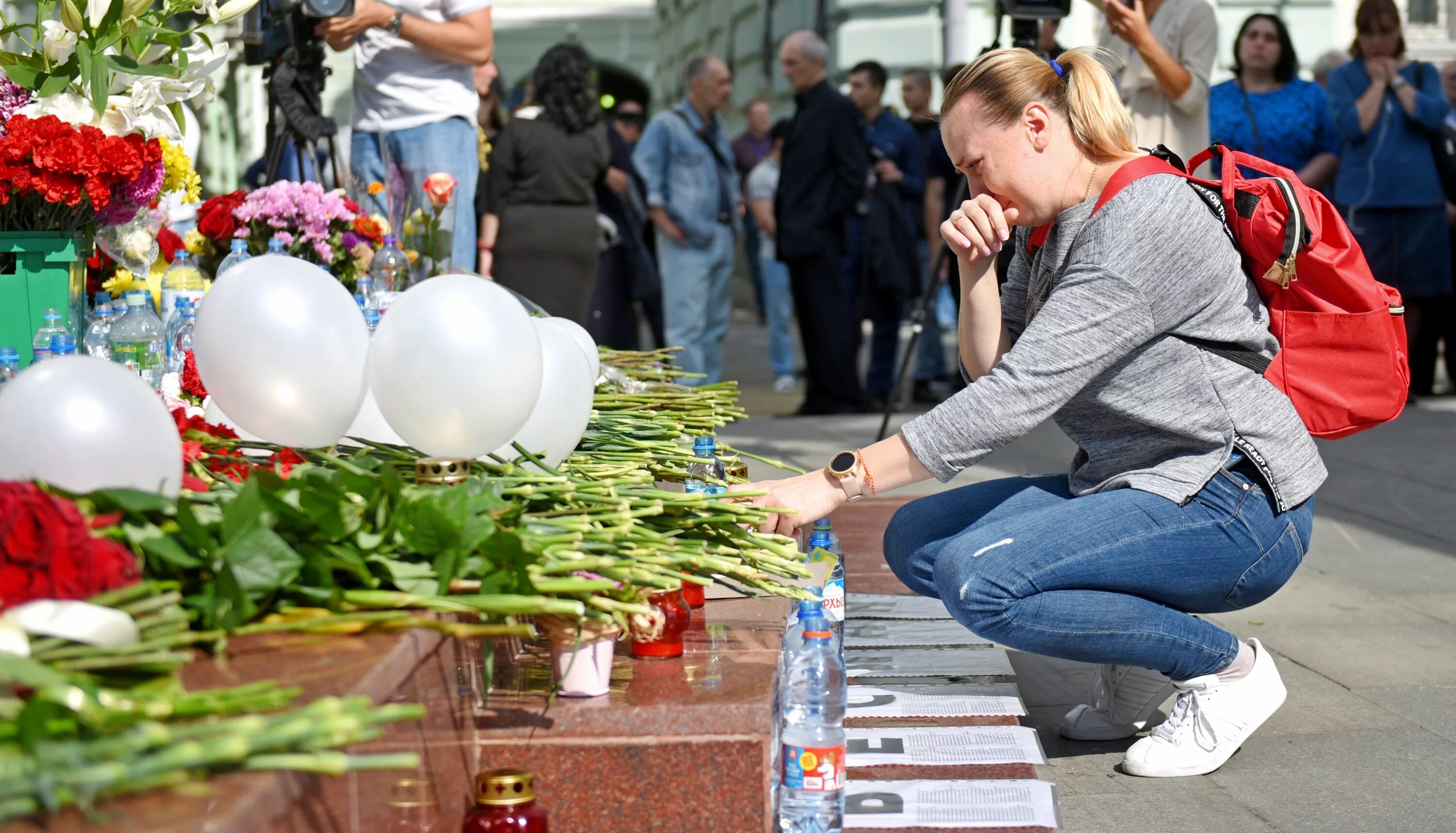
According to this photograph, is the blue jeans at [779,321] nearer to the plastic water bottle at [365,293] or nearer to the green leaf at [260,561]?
the plastic water bottle at [365,293]

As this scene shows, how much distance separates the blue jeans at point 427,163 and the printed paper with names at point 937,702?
1.92 metres

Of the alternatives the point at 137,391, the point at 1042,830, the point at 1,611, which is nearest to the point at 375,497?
the point at 137,391

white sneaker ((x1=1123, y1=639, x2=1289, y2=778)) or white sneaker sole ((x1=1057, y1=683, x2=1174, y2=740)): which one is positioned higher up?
white sneaker ((x1=1123, y1=639, x2=1289, y2=778))

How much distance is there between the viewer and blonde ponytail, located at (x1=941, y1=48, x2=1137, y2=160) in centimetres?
261

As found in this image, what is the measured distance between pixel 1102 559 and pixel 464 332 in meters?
1.16

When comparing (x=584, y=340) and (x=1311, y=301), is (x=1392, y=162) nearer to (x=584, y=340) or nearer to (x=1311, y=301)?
(x=1311, y=301)

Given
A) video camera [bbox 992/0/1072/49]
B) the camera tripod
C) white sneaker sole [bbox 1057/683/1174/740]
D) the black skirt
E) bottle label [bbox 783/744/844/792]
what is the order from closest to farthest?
bottle label [bbox 783/744/844/792]
white sneaker sole [bbox 1057/683/1174/740]
the camera tripod
video camera [bbox 992/0/1072/49]
the black skirt

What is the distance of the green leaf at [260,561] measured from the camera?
5.18ft

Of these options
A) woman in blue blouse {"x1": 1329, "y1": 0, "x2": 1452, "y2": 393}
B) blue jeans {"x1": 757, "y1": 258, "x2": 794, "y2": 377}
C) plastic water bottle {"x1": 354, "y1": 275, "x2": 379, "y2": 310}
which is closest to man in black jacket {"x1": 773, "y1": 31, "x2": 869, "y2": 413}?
blue jeans {"x1": 757, "y1": 258, "x2": 794, "y2": 377}

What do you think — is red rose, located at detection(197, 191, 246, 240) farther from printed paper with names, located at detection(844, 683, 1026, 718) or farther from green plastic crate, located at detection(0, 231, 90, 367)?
printed paper with names, located at detection(844, 683, 1026, 718)

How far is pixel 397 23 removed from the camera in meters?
4.05

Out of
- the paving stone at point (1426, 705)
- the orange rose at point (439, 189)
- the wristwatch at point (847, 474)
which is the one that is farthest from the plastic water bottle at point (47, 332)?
the paving stone at point (1426, 705)

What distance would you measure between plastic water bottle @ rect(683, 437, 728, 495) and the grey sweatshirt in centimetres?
40

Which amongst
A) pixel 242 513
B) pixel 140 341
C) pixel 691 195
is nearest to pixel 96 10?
pixel 140 341
